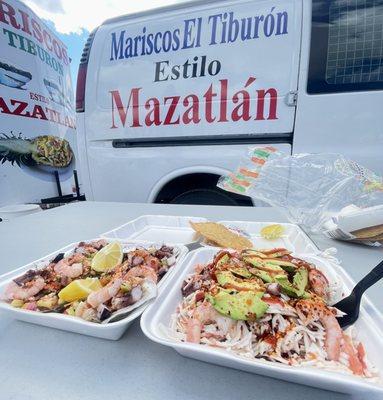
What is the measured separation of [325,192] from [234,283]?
89cm

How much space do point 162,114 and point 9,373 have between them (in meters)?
1.93

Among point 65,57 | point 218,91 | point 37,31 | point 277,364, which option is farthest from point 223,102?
point 65,57

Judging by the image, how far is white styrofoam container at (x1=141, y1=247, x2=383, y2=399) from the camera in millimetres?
365

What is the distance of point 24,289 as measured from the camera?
1.99 ft

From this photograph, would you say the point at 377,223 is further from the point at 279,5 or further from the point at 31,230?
the point at 279,5

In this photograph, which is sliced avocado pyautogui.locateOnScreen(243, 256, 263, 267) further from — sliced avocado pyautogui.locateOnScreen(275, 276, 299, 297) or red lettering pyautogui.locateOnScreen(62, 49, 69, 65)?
red lettering pyautogui.locateOnScreen(62, 49, 69, 65)

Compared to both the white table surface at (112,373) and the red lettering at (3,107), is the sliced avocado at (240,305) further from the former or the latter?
the red lettering at (3,107)

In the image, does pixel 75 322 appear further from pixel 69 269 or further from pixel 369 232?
pixel 369 232

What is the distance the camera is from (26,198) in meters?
3.32

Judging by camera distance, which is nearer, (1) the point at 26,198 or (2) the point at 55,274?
(2) the point at 55,274

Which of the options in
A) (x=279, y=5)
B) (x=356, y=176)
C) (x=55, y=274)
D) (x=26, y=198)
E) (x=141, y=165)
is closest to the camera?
(x=55, y=274)

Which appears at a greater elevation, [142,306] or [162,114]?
[162,114]

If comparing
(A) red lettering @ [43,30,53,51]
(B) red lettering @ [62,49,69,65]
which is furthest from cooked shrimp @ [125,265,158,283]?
(B) red lettering @ [62,49,69,65]

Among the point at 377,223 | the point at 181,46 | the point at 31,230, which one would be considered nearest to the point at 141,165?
the point at 181,46
